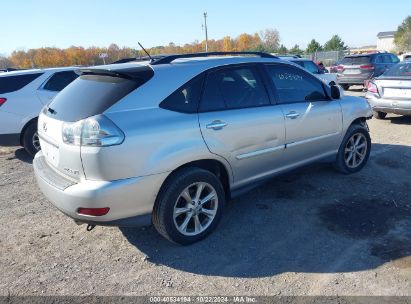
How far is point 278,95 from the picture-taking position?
415 cm

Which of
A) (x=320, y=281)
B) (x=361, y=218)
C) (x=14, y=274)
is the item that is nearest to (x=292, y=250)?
(x=320, y=281)

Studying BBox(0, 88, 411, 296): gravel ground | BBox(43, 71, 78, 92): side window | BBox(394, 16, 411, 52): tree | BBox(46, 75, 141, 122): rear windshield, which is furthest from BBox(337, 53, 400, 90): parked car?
BBox(394, 16, 411, 52): tree

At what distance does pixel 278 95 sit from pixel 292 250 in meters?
1.72

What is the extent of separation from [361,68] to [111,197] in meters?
14.3

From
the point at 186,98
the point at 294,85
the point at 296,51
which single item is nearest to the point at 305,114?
the point at 294,85

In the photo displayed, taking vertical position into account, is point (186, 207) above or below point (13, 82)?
below

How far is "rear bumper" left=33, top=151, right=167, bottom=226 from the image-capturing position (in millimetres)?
2924

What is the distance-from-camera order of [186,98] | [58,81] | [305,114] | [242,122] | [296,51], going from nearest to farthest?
[186,98]
[242,122]
[305,114]
[58,81]
[296,51]

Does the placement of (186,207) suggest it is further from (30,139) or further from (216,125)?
(30,139)

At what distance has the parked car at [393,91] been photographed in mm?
7871

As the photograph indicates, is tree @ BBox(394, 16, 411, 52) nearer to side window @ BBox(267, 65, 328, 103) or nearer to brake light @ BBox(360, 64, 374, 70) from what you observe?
brake light @ BBox(360, 64, 374, 70)

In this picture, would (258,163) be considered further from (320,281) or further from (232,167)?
(320,281)

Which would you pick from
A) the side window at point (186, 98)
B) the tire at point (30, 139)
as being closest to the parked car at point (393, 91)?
the side window at point (186, 98)

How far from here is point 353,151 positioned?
5.23m
